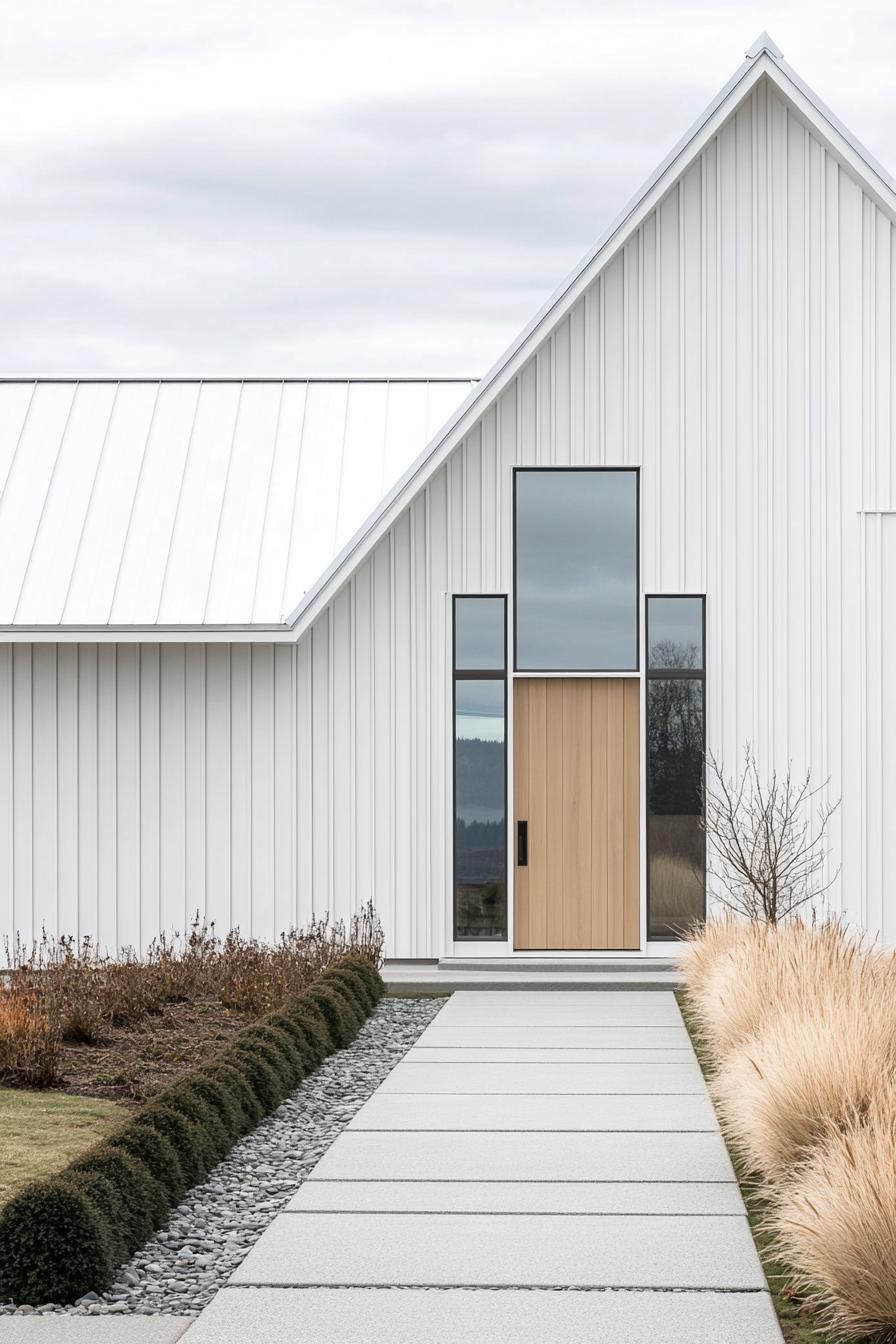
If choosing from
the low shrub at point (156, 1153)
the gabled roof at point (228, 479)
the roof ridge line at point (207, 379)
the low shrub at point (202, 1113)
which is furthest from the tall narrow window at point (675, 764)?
the low shrub at point (156, 1153)

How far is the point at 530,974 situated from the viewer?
12.8m

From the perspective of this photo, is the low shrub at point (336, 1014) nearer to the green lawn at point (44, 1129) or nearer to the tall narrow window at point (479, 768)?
the green lawn at point (44, 1129)

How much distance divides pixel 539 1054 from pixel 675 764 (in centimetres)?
429

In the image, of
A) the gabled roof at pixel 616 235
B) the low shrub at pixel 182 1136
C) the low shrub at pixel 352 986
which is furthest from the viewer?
the gabled roof at pixel 616 235

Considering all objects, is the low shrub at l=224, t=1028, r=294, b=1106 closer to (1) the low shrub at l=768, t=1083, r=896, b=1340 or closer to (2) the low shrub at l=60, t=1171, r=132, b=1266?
(2) the low shrub at l=60, t=1171, r=132, b=1266

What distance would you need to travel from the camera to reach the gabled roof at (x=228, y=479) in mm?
12875

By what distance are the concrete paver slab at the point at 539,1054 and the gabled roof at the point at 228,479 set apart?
4185mm

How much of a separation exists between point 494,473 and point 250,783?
11.5 feet

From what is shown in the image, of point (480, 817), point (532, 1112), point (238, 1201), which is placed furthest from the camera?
point (480, 817)

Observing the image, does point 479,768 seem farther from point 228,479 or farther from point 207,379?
point 207,379

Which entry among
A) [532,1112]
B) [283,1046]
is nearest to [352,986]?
[283,1046]

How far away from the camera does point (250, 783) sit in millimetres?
13445

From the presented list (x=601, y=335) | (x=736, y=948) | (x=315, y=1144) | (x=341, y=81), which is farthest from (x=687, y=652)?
(x=341, y=81)

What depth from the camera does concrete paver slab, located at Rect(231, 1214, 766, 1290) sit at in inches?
212
